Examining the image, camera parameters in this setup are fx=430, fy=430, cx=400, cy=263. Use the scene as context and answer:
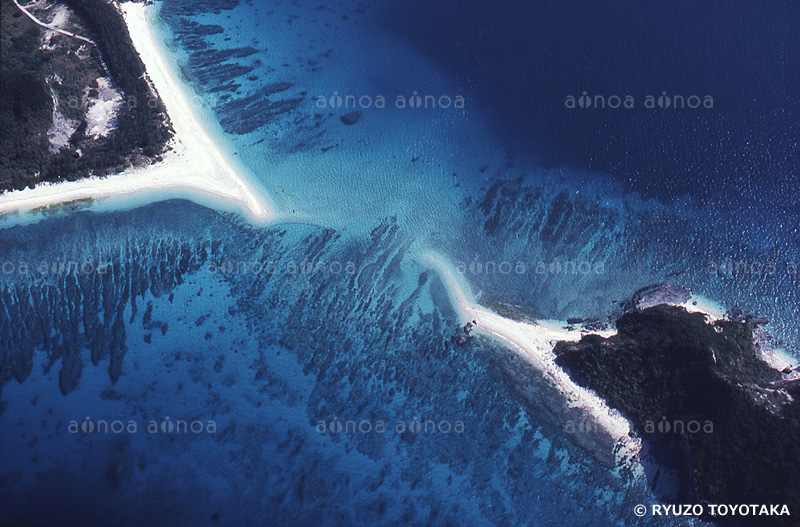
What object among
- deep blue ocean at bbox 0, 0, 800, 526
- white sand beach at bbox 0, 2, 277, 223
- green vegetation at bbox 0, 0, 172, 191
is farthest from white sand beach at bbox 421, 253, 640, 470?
green vegetation at bbox 0, 0, 172, 191


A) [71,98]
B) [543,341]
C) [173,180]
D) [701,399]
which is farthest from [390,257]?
[71,98]

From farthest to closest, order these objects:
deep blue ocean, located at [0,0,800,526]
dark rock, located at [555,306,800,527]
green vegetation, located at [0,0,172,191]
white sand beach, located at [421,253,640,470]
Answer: green vegetation, located at [0,0,172,191]
white sand beach, located at [421,253,640,470]
deep blue ocean, located at [0,0,800,526]
dark rock, located at [555,306,800,527]

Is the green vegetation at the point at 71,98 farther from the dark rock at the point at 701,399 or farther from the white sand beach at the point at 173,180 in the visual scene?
the dark rock at the point at 701,399

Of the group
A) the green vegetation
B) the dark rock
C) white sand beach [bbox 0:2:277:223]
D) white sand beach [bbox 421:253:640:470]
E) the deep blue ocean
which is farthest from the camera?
white sand beach [bbox 0:2:277:223]

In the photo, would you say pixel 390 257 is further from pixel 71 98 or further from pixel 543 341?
pixel 71 98

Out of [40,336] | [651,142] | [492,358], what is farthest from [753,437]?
[40,336]

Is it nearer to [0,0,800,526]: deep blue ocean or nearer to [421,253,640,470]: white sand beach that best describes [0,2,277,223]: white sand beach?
[0,0,800,526]: deep blue ocean

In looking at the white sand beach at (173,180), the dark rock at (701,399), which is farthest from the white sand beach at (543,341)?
the white sand beach at (173,180)
